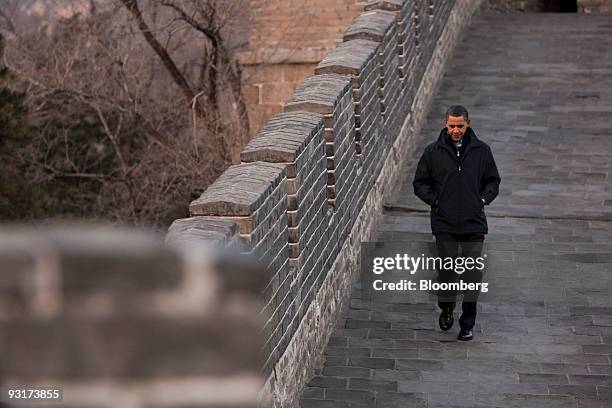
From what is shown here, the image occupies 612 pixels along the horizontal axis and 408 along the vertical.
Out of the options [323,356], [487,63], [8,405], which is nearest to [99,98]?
[487,63]

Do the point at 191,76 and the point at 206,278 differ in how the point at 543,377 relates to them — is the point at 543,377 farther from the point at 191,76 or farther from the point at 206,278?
the point at 191,76

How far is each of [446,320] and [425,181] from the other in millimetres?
754

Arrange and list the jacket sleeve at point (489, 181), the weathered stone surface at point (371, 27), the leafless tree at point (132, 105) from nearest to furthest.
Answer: the jacket sleeve at point (489, 181) < the weathered stone surface at point (371, 27) < the leafless tree at point (132, 105)

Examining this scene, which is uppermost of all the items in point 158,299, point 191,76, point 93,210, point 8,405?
point 158,299

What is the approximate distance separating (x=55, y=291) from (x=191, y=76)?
2104 cm

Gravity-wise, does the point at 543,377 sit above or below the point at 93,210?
above

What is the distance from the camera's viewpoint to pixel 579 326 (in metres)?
7.08

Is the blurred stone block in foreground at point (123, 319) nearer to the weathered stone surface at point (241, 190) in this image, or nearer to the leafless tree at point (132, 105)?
the weathered stone surface at point (241, 190)

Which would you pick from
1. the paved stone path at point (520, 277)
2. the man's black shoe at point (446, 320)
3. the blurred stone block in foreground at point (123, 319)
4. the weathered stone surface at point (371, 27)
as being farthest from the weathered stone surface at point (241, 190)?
the weathered stone surface at point (371, 27)

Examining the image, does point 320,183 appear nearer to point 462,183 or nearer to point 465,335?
point 462,183

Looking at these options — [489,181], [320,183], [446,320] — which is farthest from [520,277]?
[320,183]

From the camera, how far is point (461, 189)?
22.0ft

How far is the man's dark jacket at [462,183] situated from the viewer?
668cm

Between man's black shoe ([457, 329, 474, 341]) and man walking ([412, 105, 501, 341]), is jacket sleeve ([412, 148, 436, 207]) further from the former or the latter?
man's black shoe ([457, 329, 474, 341])
